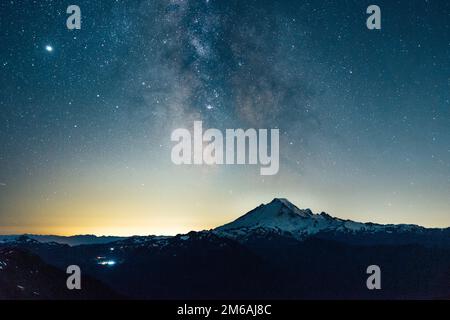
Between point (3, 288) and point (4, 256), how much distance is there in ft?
148

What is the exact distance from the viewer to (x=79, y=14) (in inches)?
853

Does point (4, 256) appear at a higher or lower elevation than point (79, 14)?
lower

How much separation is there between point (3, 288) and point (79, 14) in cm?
9620
